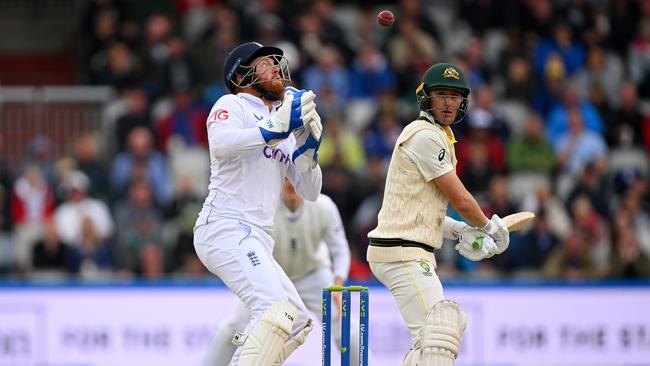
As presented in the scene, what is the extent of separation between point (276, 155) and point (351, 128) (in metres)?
8.61

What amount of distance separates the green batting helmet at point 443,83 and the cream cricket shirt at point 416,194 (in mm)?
170

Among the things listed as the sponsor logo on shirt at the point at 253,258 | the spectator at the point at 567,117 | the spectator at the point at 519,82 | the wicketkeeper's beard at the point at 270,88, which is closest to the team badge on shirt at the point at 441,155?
the wicketkeeper's beard at the point at 270,88

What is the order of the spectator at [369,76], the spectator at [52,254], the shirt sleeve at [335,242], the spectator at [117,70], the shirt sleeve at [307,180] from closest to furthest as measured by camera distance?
1. the shirt sleeve at [307,180]
2. the shirt sleeve at [335,242]
3. the spectator at [52,254]
4. the spectator at [117,70]
5. the spectator at [369,76]

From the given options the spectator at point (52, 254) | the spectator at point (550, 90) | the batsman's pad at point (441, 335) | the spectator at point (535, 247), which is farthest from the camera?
the spectator at point (550, 90)

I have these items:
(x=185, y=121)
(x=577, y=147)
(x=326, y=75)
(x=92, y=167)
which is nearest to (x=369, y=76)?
(x=326, y=75)

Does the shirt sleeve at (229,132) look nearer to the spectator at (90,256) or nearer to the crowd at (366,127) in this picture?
the crowd at (366,127)

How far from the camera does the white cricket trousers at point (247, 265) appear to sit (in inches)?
314

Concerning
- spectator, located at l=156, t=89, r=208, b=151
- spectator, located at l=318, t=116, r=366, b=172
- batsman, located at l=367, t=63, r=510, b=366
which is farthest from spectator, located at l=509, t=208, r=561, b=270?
batsman, located at l=367, t=63, r=510, b=366

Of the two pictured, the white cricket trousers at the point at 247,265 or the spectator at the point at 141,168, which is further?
the spectator at the point at 141,168

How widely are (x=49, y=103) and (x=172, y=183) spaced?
195 cm

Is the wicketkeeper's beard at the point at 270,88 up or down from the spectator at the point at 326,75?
down

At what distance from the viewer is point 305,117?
311 inches

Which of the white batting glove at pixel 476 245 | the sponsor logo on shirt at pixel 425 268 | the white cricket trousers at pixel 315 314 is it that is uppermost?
the white batting glove at pixel 476 245

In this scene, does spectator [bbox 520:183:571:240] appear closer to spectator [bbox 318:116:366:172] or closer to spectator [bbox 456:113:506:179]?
spectator [bbox 456:113:506:179]
